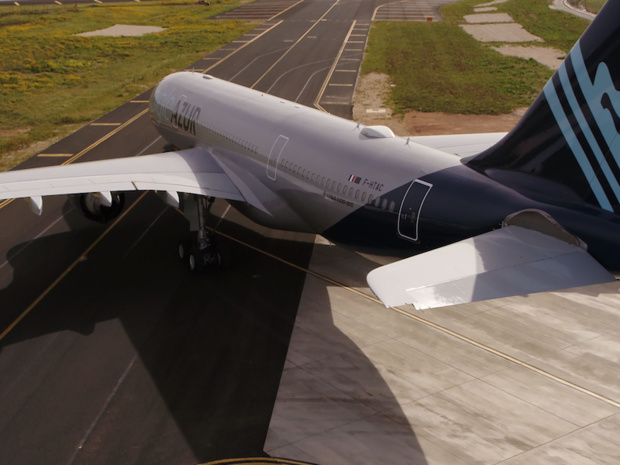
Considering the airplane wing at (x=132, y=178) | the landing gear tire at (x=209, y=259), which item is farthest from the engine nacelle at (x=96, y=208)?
the landing gear tire at (x=209, y=259)

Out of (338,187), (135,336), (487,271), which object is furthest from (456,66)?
(487,271)

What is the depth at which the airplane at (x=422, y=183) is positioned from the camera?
1458 centimetres

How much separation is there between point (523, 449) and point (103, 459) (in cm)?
1193

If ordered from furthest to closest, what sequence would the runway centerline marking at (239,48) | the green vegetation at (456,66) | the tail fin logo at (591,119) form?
the runway centerline marking at (239,48) < the green vegetation at (456,66) < the tail fin logo at (591,119)

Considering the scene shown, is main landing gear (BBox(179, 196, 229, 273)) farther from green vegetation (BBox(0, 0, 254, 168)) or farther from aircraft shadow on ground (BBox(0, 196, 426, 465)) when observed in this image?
green vegetation (BBox(0, 0, 254, 168))

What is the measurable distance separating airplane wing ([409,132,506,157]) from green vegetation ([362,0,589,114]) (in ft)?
78.0

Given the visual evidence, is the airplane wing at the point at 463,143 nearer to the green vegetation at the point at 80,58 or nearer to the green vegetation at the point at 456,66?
the green vegetation at the point at 456,66

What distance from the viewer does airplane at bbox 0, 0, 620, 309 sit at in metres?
14.6

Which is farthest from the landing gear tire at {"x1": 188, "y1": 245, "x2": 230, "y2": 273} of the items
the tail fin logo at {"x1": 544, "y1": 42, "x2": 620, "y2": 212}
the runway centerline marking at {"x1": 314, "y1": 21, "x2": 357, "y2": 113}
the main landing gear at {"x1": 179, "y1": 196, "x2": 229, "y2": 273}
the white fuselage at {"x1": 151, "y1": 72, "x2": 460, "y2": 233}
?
the runway centerline marking at {"x1": 314, "y1": 21, "x2": 357, "y2": 113}

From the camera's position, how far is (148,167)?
2795 cm

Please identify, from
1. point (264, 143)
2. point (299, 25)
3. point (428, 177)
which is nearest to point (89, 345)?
point (264, 143)

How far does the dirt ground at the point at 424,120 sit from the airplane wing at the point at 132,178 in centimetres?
2071

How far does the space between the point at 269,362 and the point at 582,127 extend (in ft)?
40.8

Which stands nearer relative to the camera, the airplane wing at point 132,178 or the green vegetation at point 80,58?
the airplane wing at point 132,178
